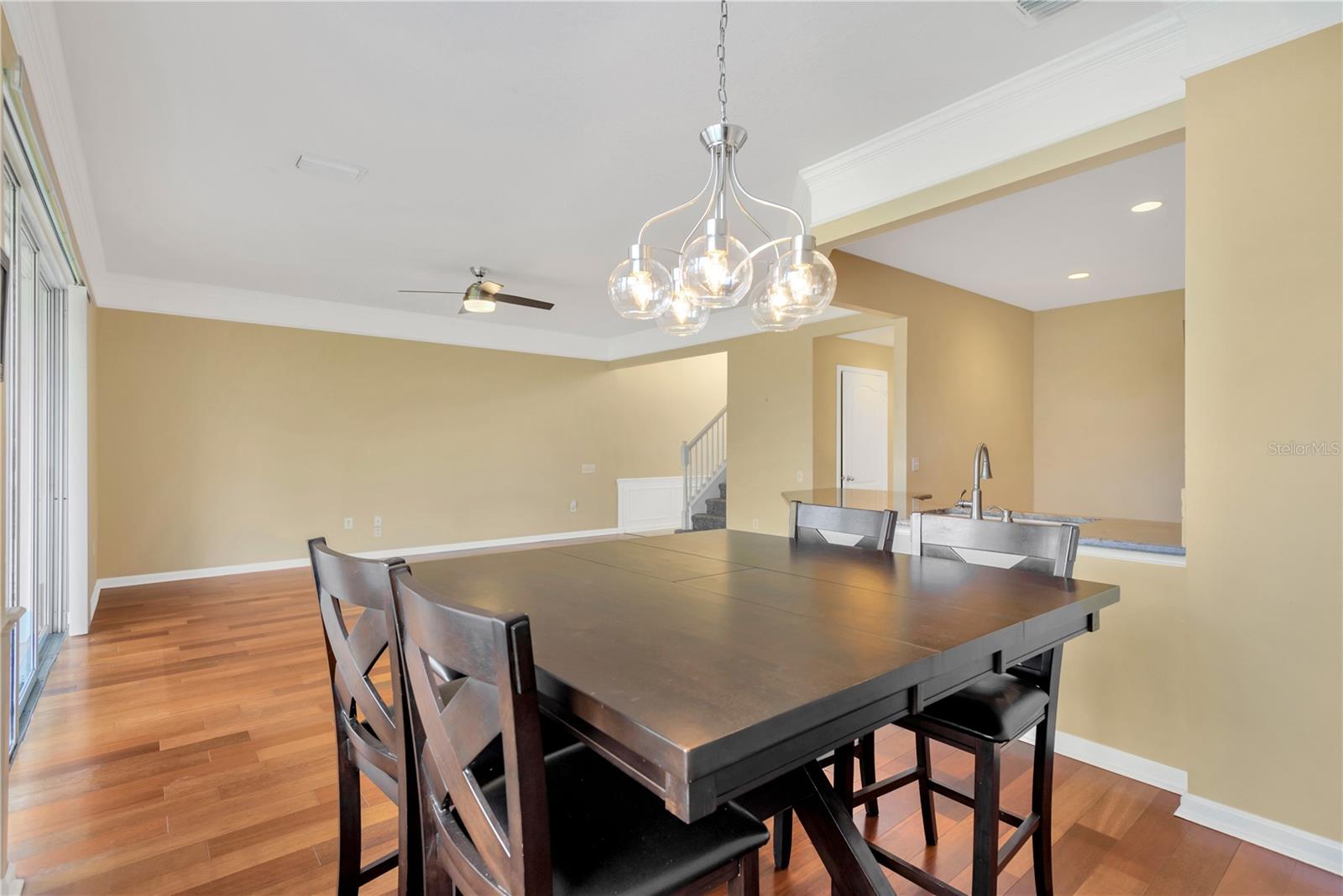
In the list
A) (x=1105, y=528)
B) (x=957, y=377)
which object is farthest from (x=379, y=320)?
(x=1105, y=528)

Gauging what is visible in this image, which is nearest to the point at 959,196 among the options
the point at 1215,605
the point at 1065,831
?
the point at 1215,605

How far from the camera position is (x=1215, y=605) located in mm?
2053

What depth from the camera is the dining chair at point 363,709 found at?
127cm

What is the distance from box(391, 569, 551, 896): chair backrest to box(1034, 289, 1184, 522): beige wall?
627cm

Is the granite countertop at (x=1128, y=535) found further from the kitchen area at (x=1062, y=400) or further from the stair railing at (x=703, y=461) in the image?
the stair railing at (x=703, y=461)

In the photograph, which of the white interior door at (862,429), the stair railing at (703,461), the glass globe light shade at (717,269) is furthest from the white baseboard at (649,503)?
the glass globe light shade at (717,269)

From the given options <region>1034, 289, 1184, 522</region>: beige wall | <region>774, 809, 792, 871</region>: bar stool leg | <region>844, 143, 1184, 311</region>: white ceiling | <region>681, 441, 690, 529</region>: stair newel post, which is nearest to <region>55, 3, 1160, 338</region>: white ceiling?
<region>844, 143, 1184, 311</region>: white ceiling

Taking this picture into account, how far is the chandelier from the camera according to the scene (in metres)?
1.90

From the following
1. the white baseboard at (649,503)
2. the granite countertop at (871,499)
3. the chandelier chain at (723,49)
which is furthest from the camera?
the white baseboard at (649,503)

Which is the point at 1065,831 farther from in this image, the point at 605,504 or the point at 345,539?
the point at 605,504

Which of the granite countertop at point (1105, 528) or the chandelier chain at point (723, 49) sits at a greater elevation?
the chandelier chain at point (723, 49)

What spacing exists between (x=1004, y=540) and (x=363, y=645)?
1756 mm

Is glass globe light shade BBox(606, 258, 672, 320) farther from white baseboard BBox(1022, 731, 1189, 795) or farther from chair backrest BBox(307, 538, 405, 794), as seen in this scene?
white baseboard BBox(1022, 731, 1189, 795)

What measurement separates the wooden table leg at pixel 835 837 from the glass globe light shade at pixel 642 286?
145cm
